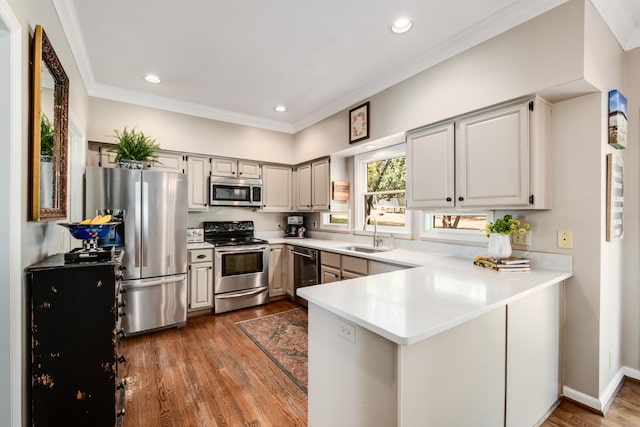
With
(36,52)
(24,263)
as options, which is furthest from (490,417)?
(36,52)

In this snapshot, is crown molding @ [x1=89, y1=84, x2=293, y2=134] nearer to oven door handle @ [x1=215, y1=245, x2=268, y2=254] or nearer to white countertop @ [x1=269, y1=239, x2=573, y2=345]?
oven door handle @ [x1=215, y1=245, x2=268, y2=254]

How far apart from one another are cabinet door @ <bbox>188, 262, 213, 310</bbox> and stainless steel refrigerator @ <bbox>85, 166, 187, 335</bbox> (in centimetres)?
17

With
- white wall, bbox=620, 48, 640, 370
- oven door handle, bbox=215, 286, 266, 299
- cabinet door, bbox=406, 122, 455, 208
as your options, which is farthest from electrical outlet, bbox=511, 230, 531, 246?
oven door handle, bbox=215, 286, 266, 299

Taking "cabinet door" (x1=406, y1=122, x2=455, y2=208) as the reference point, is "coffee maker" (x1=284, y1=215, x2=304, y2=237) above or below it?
below

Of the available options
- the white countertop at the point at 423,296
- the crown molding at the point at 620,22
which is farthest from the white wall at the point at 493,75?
the white countertop at the point at 423,296

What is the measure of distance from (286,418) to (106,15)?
310 centimetres

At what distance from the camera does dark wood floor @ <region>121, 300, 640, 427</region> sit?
5.89 ft

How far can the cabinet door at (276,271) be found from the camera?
13.4 feet

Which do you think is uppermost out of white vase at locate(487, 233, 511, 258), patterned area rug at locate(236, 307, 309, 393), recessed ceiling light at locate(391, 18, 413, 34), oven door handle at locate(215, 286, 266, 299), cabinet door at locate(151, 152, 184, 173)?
recessed ceiling light at locate(391, 18, 413, 34)

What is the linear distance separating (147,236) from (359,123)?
Answer: 266 centimetres

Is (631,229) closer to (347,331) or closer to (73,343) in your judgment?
(347,331)

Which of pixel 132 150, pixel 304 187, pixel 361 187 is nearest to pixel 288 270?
pixel 304 187

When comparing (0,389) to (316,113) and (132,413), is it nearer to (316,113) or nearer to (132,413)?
(132,413)

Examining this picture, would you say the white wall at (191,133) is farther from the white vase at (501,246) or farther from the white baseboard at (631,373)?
the white baseboard at (631,373)
